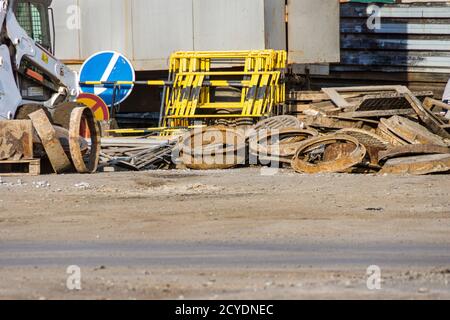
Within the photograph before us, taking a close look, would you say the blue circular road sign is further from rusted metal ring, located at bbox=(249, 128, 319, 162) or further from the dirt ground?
the dirt ground

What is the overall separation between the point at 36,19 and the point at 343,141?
5.48 metres

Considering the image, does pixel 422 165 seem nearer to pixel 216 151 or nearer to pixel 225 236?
pixel 216 151

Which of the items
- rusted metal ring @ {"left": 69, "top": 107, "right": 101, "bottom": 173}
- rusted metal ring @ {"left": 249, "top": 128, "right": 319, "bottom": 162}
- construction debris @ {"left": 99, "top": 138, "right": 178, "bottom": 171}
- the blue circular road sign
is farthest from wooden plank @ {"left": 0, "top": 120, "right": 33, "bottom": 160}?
the blue circular road sign

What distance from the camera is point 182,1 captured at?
66.7 feet

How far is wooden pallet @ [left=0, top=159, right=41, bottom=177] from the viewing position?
14.9 meters

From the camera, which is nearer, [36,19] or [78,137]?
[78,137]

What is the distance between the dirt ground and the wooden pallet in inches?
14.0

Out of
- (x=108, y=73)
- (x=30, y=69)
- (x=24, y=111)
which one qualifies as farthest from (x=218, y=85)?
(x=24, y=111)

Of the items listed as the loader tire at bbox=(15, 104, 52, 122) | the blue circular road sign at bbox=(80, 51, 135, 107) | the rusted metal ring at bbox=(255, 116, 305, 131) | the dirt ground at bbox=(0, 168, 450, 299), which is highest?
the blue circular road sign at bbox=(80, 51, 135, 107)

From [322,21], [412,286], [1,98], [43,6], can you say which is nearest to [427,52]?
[322,21]

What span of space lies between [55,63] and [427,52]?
8922 millimetres

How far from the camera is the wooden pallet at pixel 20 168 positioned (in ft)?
48.9

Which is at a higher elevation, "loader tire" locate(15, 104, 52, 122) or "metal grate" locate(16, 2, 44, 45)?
"metal grate" locate(16, 2, 44, 45)

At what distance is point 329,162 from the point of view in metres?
14.8
